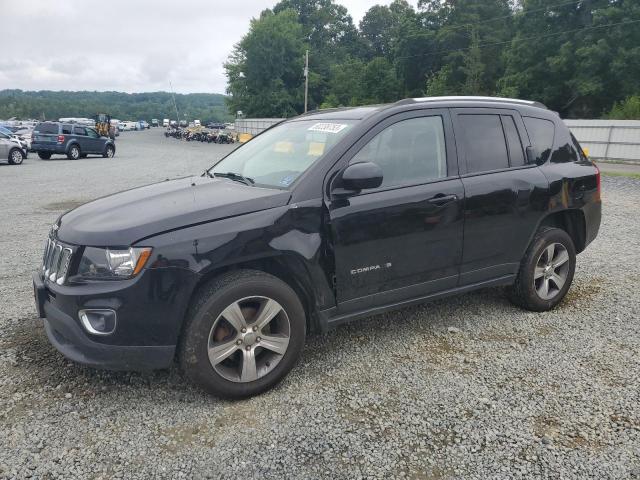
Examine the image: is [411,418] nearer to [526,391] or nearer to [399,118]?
[526,391]

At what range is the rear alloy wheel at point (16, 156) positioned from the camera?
782 inches

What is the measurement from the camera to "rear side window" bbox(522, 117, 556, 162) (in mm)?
4363

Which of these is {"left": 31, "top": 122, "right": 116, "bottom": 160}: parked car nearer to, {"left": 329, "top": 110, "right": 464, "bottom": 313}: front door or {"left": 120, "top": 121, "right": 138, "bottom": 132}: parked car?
{"left": 329, "top": 110, "right": 464, "bottom": 313}: front door


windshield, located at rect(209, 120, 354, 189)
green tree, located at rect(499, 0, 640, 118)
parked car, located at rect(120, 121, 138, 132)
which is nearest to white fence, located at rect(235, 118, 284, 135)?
green tree, located at rect(499, 0, 640, 118)

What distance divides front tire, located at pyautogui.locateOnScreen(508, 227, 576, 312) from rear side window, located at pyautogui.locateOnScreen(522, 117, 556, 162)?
0.67 m

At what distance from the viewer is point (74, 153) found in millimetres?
23969

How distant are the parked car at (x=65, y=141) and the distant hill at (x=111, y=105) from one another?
58.9m

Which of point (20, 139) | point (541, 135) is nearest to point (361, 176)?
point (541, 135)

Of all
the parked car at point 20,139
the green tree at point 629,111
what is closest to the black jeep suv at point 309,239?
the parked car at point 20,139

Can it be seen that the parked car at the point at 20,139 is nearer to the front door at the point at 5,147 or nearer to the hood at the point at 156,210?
the front door at the point at 5,147

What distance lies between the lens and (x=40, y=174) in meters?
16.5

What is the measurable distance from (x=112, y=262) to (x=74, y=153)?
79.2 ft

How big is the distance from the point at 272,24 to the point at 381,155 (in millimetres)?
74980

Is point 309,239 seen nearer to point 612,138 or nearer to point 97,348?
point 97,348
